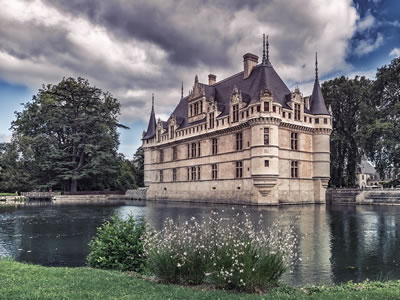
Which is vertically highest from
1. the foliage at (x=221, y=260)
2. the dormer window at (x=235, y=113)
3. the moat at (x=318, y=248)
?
the dormer window at (x=235, y=113)

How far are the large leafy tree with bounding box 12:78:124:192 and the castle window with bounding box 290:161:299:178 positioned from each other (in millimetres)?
26418

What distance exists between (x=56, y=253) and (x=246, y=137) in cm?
2649

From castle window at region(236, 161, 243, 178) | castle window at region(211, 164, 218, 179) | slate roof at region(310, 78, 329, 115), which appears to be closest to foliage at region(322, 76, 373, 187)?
slate roof at region(310, 78, 329, 115)

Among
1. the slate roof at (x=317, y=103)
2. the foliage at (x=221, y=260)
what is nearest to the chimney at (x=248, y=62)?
the slate roof at (x=317, y=103)

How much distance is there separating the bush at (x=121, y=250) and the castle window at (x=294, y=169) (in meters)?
30.1

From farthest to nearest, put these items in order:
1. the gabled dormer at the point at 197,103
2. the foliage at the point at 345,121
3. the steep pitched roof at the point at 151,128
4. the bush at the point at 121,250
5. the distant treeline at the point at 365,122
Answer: the steep pitched roof at the point at 151,128 → the gabled dormer at the point at 197,103 → the foliage at the point at 345,121 → the distant treeline at the point at 365,122 → the bush at the point at 121,250

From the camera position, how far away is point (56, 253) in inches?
460

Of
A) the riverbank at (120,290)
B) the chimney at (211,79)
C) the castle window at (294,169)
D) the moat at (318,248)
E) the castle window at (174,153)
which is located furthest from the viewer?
the chimney at (211,79)

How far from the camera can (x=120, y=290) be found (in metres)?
6.00

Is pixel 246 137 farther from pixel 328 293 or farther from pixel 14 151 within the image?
pixel 14 151

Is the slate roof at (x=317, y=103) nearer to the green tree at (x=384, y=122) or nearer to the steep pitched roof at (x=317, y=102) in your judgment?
the steep pitched roof at (x=317, y=102)

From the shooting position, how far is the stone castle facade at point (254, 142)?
34062 mm

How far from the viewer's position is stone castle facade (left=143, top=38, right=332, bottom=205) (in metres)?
34.1

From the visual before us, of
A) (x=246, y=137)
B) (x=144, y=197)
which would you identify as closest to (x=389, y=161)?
(x=246, y=137)
